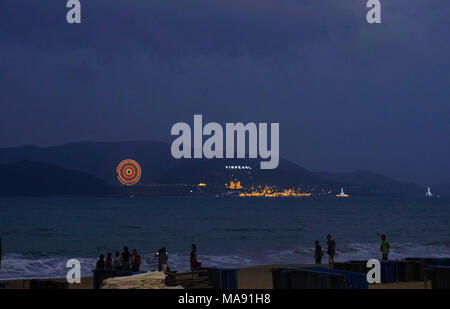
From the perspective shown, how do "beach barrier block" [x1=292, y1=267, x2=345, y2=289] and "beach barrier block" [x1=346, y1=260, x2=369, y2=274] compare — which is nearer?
"beach barrier block" [x1=292, y1=267, x2=345, y2=289]

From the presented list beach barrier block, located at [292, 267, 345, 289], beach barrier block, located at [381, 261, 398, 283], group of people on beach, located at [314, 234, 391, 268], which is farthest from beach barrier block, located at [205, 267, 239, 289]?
group of people on beach, located at [314, 234, 391, 268]

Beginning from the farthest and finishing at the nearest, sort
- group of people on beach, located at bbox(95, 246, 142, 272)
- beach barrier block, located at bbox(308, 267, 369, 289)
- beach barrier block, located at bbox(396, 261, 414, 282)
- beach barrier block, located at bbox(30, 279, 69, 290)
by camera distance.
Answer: group of people on beach, located at bbox(95, 246, 142, 272)
beach barrier block, located at bbox(396, 261, 414, 282)
beach barrier block, located at bbox(30, 279, 69, 290)
beach barrier block, located at bbox(308, 267, 369, 289)

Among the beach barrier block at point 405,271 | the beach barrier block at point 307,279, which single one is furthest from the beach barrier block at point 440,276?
the beach barrier block at point 405,271

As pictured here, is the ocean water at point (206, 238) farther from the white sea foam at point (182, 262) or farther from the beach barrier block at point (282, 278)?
the beach barrier block at point (282, 278)

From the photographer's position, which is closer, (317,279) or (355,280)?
(317,279)

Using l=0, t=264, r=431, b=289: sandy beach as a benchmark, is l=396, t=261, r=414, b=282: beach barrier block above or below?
above

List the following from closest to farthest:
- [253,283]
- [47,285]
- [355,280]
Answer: [355,280] < [47,285] < [253,283]

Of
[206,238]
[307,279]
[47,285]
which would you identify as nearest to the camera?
[307,279]

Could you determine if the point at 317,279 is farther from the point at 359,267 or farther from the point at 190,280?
the point at 359,267

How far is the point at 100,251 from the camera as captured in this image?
208 ft

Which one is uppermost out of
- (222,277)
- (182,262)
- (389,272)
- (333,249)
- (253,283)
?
(333,249)

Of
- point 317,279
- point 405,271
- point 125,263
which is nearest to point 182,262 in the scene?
point 125,263

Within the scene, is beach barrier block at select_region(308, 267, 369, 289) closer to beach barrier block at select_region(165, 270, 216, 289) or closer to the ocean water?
beach barrier block at select_region(165, 270, 216, 289)
